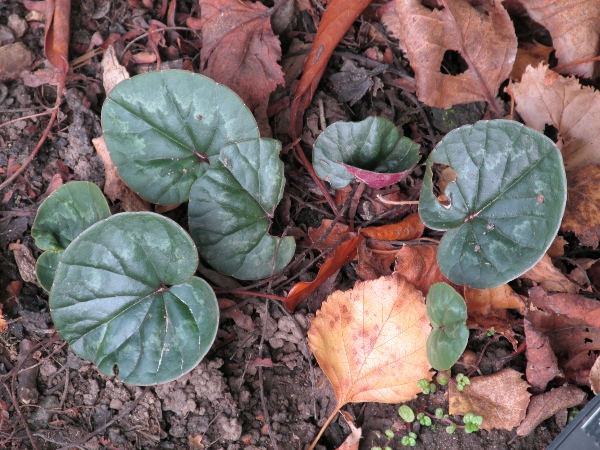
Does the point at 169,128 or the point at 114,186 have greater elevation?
the point at 169,128

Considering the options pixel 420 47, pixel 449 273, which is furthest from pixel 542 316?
pixel 420 47

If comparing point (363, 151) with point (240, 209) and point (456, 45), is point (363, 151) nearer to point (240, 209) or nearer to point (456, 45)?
point (240, 209)

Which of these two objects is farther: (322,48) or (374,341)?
(322,48)

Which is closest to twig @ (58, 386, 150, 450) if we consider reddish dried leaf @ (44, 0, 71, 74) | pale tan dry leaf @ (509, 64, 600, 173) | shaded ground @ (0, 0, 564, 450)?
shaded ground @ (0, 0, 564, 450)

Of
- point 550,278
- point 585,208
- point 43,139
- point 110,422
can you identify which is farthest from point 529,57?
point 110,422

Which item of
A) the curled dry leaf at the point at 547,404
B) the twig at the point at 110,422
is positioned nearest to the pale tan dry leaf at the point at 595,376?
the curled dry leaf at the point at 547,404

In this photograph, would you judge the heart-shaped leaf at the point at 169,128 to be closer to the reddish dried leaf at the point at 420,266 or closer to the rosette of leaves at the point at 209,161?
the rosette of leaves at the point at 209,161
